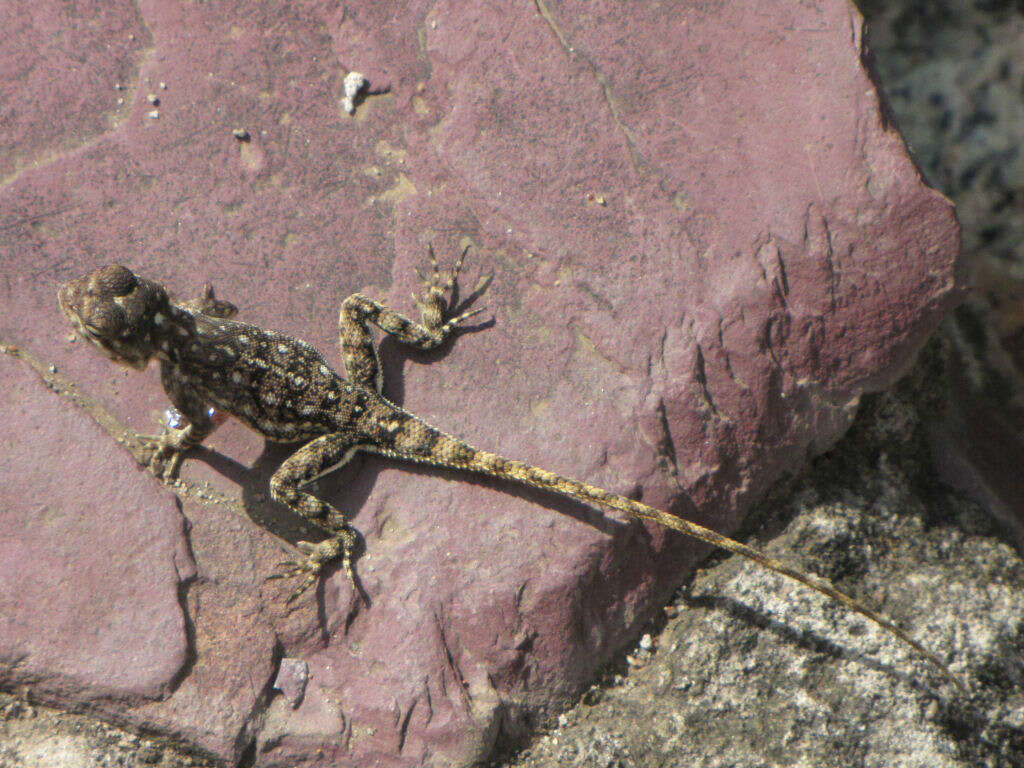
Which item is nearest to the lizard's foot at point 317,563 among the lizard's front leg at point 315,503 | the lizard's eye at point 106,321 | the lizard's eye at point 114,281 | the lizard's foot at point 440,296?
the lizard's front leg at point 315,503

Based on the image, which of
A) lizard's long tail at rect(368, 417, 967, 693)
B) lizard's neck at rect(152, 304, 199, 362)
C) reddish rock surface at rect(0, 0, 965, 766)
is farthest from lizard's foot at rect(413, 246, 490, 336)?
lizard's neck at rect(152, 304, 199, 362)

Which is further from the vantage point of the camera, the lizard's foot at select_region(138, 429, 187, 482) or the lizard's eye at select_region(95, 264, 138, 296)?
the lizard's foot at select_region(138, 429, 187, 482)

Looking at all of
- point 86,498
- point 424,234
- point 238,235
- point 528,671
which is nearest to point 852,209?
point 424,234

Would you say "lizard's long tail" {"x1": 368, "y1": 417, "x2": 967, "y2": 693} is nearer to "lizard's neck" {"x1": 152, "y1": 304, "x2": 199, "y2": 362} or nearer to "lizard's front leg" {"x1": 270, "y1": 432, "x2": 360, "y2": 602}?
"lizard's front leg" {"x1": 270, "y1": 432, "x2": 360, "y2": 602}

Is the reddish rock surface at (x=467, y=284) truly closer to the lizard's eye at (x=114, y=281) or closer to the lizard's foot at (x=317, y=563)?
the lizard's foot at (x=317, y=563)

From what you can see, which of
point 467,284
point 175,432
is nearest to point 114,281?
point 175,432

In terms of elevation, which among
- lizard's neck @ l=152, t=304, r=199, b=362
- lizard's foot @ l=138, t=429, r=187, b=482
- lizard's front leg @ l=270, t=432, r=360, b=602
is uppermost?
lizard's neck @ l=152, t=304, r=199, b=362
